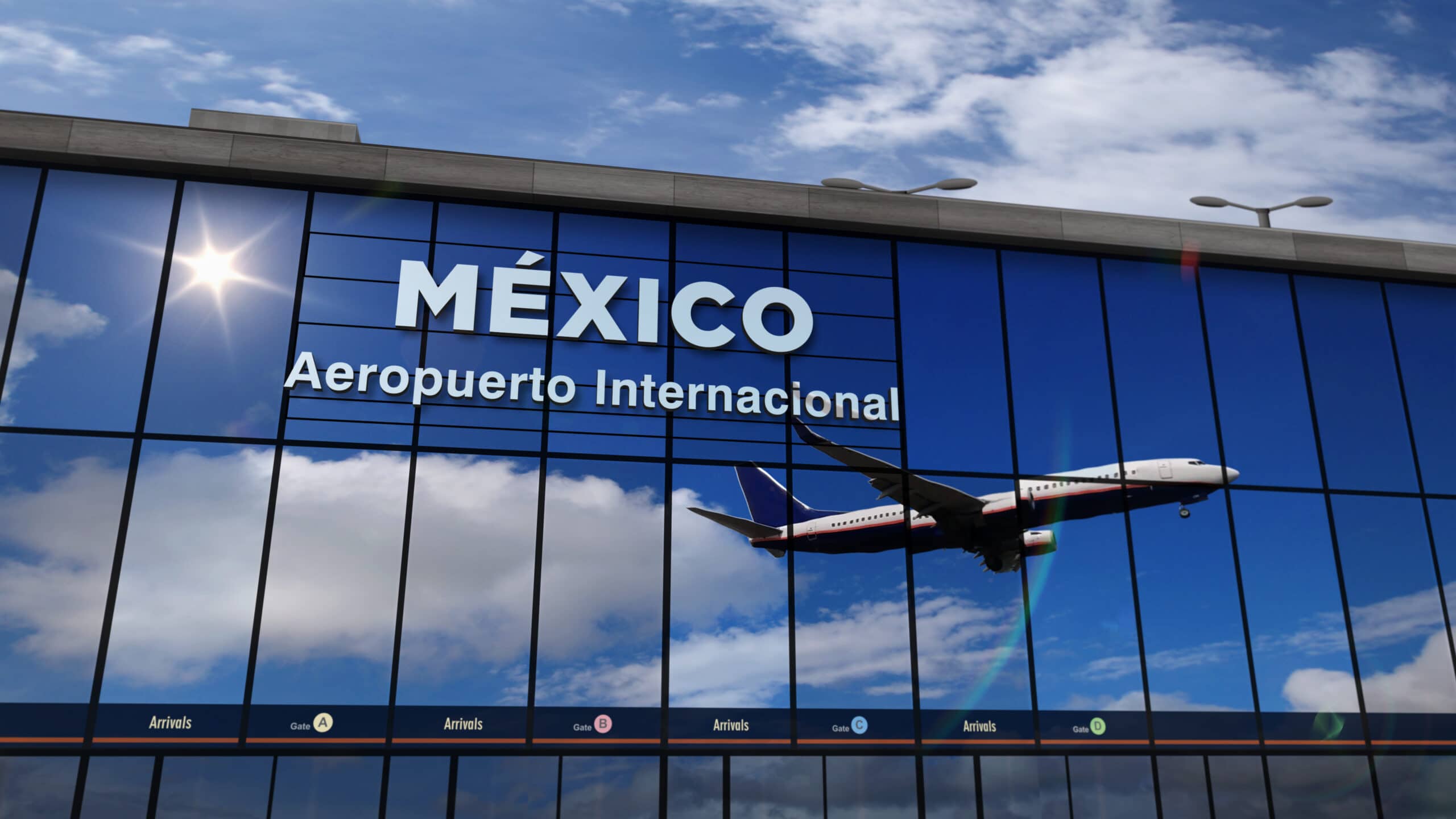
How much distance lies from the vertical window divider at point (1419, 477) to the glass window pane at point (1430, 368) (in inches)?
2.1

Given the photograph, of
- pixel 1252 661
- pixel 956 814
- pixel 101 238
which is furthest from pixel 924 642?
pixel 101 238

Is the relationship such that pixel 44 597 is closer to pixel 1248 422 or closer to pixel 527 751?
pixel 527 751

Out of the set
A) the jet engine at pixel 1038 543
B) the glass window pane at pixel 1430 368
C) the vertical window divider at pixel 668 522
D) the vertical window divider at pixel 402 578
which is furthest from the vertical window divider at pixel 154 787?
the glass window pane at pixel 1430 368

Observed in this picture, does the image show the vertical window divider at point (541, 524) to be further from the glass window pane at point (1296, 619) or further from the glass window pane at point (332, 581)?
the glass window pane at point (1296, 619)

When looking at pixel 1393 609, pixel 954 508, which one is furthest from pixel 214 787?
pixel 1393 609

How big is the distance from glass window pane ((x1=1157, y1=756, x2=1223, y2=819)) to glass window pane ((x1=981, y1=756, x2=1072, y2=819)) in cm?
179

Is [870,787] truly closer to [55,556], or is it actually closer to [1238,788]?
[1238,788]

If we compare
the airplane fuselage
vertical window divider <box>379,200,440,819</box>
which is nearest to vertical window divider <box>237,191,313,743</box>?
vertical window divider <box>379,200,440,819</box>

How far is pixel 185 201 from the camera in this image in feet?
63.0

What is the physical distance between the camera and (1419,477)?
70.9 ft

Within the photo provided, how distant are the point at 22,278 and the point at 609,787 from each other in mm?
12729

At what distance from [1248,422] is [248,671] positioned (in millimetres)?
18404

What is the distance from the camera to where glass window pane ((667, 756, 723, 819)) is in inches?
687

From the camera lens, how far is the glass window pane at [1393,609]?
66.3 ft
